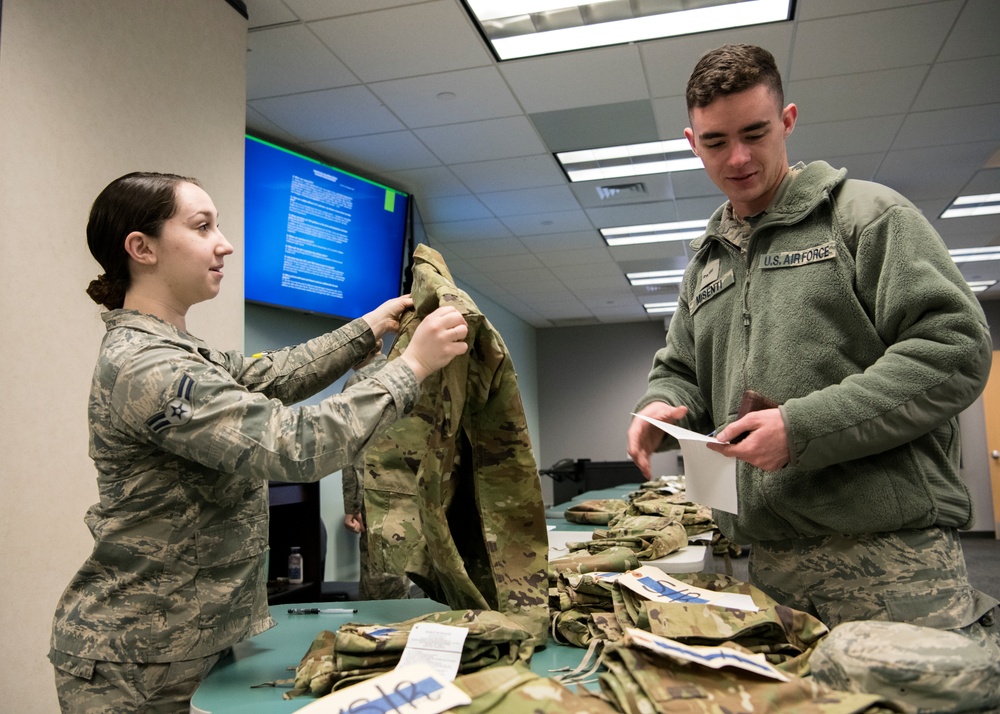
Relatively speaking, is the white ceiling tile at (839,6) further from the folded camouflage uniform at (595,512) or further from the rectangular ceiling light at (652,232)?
the rectangular ceiling light at (652,232)

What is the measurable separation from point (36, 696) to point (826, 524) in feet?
6.95

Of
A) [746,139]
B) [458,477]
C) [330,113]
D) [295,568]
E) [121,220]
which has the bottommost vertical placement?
[295,568]

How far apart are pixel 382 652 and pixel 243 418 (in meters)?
0.39

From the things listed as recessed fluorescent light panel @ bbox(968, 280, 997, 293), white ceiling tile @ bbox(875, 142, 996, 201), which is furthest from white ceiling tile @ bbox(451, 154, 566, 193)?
recessed fluorescent light panel @ bbox(968, 280, 997, 293)

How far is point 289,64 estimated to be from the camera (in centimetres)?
353

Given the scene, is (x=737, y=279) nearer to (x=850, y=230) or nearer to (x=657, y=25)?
(x=850, y=230)

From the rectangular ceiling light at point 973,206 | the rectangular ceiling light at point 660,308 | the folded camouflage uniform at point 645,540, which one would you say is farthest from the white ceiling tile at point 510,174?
the rectangular ceiling light at point 660,308

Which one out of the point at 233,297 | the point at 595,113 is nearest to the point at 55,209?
the point at 233,297

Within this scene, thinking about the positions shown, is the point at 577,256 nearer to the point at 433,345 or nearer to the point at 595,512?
the point at 595,512

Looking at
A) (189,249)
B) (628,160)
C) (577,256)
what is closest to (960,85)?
(628,160)

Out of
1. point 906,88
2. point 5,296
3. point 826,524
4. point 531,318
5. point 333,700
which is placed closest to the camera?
point 333,700

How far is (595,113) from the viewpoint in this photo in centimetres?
415

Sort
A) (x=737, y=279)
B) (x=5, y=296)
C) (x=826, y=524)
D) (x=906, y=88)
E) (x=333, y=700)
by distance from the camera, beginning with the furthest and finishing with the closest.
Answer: (x=906, y=88)
(x=5, y=296)
(x=737, y=279)
(x=826, y=524)
(x=333, y=700)

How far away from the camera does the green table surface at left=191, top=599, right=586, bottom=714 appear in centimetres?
100
